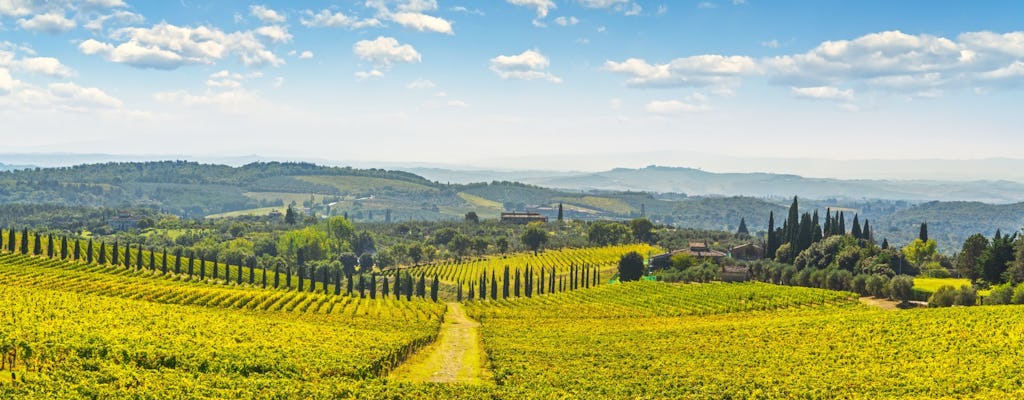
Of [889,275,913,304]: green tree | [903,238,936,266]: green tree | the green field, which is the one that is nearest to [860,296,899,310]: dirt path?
[889,275,913,304]: green tree

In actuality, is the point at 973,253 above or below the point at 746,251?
above

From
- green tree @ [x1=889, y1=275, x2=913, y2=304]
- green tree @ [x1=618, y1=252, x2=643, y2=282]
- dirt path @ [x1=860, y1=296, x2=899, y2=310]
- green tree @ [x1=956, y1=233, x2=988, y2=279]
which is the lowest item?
green tree @ [x1=618, y1=252, x2=643, y2=282]

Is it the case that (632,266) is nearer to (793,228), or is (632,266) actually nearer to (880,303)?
(793,228)

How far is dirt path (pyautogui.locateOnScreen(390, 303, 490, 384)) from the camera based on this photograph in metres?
51.9

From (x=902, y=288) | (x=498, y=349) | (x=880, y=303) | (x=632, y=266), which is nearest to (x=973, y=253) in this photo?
(x=902, y=288)

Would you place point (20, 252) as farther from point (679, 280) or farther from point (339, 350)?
point (679, 280)

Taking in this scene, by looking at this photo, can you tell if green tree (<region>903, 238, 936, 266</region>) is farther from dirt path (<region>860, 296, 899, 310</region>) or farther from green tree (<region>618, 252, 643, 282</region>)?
green tree (<region>618, 252, 643, 282</region>)

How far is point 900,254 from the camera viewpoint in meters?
132

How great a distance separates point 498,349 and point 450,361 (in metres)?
4.01

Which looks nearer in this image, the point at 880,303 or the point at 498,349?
the point at 498,349

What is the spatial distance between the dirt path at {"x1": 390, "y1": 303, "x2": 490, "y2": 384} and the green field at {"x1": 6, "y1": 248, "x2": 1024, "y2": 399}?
85 cm

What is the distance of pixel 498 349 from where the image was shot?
61375 mm

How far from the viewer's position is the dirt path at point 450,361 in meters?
51.9

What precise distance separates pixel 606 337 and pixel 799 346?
57.2 feet
